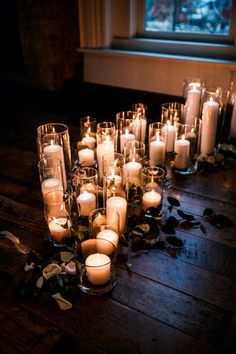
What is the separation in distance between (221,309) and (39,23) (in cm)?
262

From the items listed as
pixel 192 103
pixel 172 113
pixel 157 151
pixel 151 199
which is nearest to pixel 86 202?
pixel 151 199

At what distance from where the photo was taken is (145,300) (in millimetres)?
976

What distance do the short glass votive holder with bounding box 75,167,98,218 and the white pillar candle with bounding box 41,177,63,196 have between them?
0.07m

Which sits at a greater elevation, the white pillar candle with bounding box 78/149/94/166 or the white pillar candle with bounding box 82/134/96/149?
the white pillar candle with bounding box 82/134/96/149

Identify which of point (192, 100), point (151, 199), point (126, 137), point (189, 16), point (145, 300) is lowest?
point (145, 300)

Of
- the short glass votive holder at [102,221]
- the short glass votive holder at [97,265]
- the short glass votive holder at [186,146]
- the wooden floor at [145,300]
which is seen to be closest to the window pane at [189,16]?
the short glass votive holder at [186,146]

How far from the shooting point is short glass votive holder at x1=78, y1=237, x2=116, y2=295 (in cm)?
98

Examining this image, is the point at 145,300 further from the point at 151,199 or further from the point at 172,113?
the point at 172,113

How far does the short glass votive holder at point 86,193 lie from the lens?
4.09 feet

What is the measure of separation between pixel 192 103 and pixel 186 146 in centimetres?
41

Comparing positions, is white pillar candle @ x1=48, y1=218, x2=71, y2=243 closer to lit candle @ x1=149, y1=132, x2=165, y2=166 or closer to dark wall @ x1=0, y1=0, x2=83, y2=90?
lit candle @ x1=149, y1=132, x2=165, y2=166

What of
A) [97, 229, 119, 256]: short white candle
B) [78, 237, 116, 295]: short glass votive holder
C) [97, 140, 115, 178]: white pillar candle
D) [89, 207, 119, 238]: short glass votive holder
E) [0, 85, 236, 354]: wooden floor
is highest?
[97, 140, 115, 178]: white pillar candle

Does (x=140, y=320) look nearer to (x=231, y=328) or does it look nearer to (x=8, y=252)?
(x=231, y=328)

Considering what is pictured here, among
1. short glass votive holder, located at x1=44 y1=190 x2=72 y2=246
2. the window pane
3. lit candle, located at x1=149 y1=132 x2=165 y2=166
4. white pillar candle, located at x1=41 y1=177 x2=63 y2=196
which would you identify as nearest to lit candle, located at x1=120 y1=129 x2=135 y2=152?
lit candle, located at x1=149 y1=132 x2=165 y2=166
